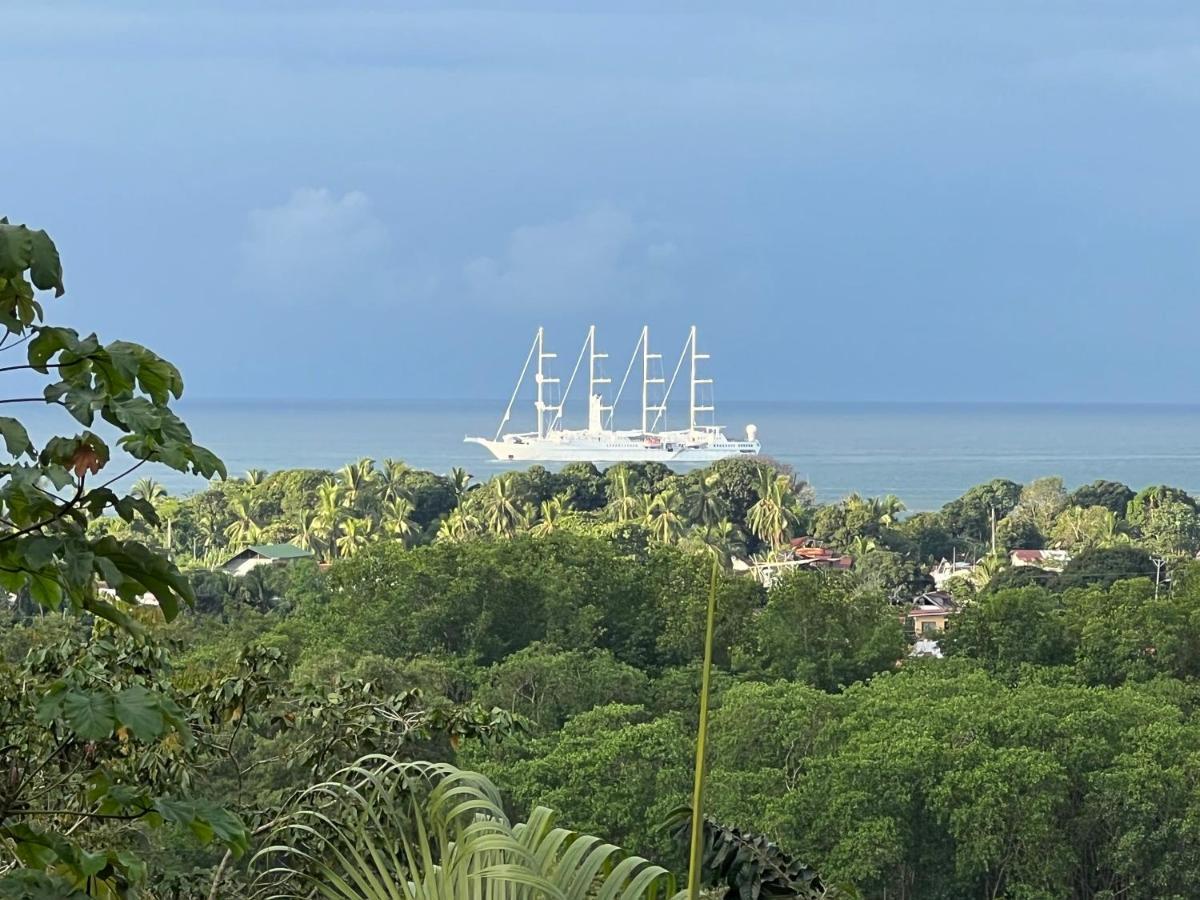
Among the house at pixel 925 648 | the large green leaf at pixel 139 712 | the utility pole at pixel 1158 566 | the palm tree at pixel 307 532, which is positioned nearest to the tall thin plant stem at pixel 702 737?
the large green leaf at pixel 139 712

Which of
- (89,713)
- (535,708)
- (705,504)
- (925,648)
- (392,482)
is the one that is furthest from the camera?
(705,504)

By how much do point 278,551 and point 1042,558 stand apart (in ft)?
48.9

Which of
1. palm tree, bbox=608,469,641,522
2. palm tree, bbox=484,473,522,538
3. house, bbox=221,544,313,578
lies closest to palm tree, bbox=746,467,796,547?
palm tree, bbox=608,469,641,522

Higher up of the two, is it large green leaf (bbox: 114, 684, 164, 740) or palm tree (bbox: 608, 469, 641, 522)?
palm tree (bbox: 608, 469, 641, 522)

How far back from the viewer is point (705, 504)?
35875mm

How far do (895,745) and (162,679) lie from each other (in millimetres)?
11863

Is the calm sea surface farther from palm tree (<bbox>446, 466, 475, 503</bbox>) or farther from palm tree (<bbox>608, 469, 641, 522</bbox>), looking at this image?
palm tree (<bbox>608, 469, 641, 522</bbox>)

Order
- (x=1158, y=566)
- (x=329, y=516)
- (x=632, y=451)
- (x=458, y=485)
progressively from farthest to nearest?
1. (x=632, y=451)
2. (x=458, y=485)
3. (x=329, y=516)
4. (x=1158, y=566)

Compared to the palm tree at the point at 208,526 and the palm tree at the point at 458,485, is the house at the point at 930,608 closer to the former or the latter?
the palm tree at the point at 458,485

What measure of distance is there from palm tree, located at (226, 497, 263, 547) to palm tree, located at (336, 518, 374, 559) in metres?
1.89

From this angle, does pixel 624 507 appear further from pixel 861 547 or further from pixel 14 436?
pixel 14 436

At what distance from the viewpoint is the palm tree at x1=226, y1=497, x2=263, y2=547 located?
105 feet

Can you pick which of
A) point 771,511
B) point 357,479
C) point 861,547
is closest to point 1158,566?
point 861,547

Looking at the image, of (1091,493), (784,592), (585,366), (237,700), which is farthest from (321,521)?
(585,366)
